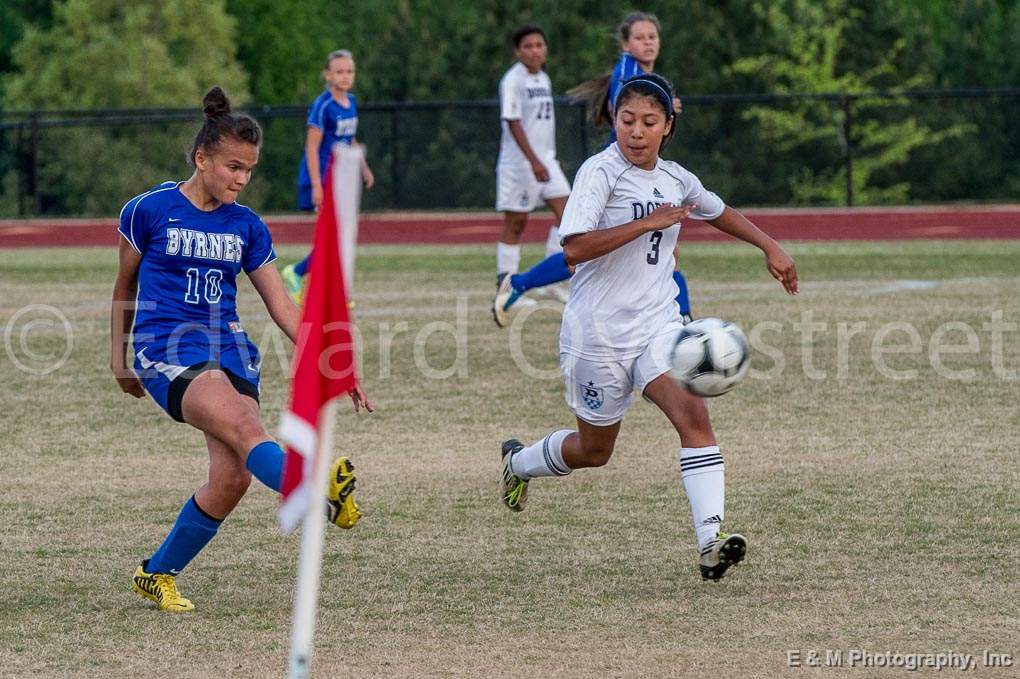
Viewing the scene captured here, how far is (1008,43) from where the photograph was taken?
34.4m

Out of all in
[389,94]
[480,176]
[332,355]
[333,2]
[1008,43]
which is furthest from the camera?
[333,2]

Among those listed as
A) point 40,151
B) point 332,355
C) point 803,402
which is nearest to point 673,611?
point 332,355

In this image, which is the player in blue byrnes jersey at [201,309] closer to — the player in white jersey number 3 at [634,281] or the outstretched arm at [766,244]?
the player in white jersey number 3 at [634,281]

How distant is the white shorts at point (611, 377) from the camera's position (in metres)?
6.04

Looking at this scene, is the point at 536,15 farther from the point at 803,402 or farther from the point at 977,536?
the point at 977,536

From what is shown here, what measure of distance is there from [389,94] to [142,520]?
30.6 m

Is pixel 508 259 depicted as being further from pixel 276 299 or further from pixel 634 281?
pixel 276 299

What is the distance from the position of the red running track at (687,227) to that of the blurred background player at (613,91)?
493 inches

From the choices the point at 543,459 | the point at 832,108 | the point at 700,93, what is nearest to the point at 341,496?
the point at 543,459

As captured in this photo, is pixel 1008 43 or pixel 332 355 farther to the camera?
pixel 1008 43

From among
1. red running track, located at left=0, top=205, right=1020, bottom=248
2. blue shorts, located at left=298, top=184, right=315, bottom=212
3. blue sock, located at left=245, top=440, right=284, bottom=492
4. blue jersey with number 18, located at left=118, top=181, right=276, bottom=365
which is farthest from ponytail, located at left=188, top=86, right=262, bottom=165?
red running track, located at left=0, top=205, right=1020, bottom=248

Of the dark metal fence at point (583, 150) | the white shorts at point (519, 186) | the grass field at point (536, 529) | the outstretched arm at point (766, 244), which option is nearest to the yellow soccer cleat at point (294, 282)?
the white shorts at point (519, 186)

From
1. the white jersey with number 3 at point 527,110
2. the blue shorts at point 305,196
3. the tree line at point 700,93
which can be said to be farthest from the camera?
the tree line at point 700,93

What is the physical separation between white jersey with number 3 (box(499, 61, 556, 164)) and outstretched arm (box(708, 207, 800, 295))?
325 inches
